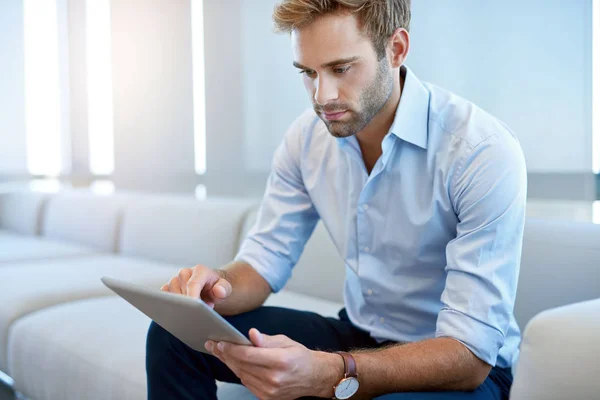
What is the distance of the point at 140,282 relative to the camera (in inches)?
90.4

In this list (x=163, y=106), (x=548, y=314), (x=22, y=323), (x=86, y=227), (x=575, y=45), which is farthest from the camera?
(x=163, y=106)

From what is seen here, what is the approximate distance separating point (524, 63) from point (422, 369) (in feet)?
3.92

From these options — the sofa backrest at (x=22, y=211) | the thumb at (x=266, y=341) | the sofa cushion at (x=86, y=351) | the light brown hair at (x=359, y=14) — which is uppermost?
the light brown hair at (x=359, y=14)

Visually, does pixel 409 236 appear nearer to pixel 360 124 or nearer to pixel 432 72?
pixel 360 124

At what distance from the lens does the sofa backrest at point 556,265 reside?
1.42 m

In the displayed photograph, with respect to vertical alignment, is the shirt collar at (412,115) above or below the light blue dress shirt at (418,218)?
above

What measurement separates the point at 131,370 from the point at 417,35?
150 cm

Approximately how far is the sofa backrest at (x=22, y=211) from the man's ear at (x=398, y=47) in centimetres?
297

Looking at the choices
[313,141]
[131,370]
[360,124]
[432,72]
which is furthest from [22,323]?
[432,72]

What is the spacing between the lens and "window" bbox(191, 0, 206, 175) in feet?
11.3

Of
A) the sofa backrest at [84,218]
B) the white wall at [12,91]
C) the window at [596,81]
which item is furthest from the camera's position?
the white wall at [12,91]

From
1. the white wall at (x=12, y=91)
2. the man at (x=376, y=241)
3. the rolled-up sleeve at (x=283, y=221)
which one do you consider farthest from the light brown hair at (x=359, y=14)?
the white wall at (x=12, y=91)

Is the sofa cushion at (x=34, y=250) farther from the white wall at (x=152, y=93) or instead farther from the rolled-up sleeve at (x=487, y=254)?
the rolled-up sleeve at (x=487, y=254)

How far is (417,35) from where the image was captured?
226 centimetres
